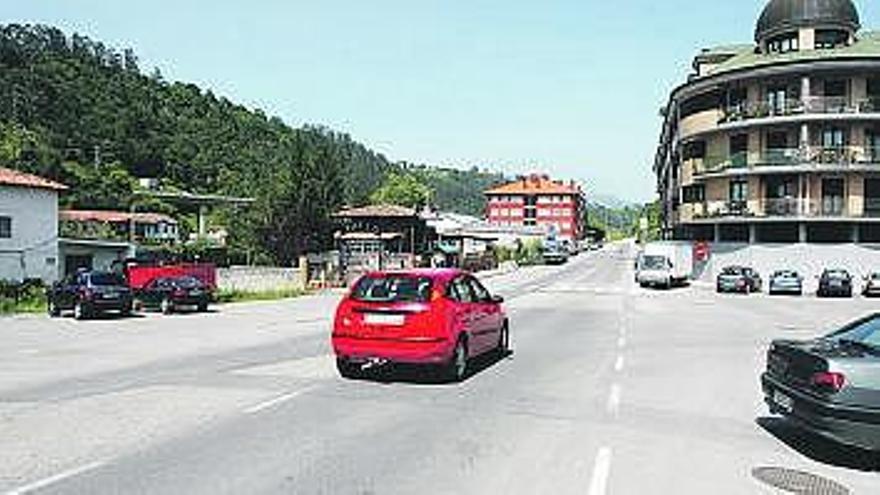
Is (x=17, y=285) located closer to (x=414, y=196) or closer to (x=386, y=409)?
(x=386, y=409)

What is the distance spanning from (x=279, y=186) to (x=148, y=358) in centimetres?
5010

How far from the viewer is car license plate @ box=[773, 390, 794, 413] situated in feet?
28.6

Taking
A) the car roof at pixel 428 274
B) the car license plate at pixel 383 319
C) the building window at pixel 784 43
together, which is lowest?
the car license plate at pixel 383 319

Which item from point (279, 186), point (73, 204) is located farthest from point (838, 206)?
point (73, 204)

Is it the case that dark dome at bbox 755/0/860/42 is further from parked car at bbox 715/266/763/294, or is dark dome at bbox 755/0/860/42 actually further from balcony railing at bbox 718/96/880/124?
parked car at bbox 715/266/763/294

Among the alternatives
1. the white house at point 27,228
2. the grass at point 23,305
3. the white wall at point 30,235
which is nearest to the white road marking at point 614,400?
the grass at point 23,305

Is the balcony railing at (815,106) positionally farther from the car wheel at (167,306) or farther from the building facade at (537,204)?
the building facade at (537,204)

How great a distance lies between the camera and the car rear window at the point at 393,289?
42.5 feet

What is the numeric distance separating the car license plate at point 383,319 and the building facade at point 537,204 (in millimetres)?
156688

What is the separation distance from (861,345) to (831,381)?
1.09m

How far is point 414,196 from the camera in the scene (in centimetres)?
15262

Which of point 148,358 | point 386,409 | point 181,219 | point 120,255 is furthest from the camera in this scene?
point 181,219

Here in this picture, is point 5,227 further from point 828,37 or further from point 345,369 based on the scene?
point 828,37

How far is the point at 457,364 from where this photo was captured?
1316 cm
